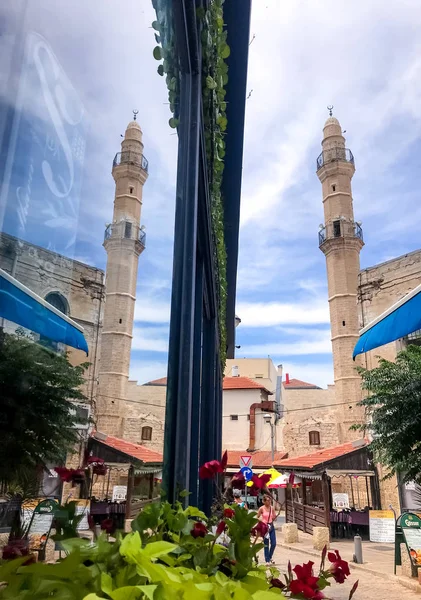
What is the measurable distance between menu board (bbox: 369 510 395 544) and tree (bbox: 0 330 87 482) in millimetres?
11341

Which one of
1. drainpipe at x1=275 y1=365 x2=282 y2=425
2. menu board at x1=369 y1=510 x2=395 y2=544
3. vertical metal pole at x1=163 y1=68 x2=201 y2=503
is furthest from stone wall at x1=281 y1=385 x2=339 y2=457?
vertical metal pole at x1=163 y1=68 x2=201 y2=503

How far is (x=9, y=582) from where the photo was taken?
1.57 feet

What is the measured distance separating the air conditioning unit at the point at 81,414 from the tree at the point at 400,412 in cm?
959

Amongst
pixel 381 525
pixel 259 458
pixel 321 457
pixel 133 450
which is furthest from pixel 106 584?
pixel 259 458

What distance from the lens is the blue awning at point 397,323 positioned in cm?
462

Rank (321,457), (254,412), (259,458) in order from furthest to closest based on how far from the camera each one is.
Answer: (254,412) → (259,458) → (321,457)

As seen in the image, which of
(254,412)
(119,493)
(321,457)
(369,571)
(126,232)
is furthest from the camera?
(254,412)

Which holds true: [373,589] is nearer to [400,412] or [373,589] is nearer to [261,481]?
[400,412]

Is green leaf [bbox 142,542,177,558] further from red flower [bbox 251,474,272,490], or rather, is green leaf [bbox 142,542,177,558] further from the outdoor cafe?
the outdoor cafe

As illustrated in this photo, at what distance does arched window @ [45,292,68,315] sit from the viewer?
2.09ft

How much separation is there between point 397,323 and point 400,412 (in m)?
5.34

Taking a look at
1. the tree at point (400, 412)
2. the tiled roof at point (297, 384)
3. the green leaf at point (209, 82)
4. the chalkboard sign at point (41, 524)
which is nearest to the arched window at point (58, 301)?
the chalkboard sign at point (41, 524)

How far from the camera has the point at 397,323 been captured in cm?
488

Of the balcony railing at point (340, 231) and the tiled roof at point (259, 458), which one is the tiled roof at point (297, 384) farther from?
the balcony railing at point (340, 231)
